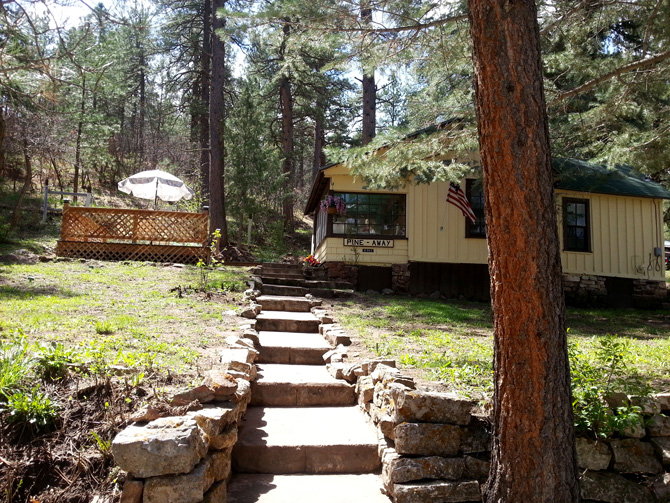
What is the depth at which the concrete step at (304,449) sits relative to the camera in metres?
3.61

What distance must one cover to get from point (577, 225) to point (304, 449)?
37.9 feet

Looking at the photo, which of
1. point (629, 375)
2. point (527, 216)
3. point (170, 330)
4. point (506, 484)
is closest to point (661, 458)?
point (629, 375)

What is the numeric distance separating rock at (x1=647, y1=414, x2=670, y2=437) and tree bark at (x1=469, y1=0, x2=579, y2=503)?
1380mm

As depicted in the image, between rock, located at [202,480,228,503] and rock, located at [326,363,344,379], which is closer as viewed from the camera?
rock, located at [202,480,228,503]

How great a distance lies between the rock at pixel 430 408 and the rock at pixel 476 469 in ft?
0.80

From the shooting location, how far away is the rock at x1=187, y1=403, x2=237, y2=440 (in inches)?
120

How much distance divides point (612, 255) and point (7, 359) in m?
13.3

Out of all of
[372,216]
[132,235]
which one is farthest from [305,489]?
[132,235]

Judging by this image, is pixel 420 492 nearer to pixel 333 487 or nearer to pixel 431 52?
pixel 333 487

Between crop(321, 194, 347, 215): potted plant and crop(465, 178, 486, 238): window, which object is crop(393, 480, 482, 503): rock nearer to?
crop(321, 194, 347, 215): potted plant

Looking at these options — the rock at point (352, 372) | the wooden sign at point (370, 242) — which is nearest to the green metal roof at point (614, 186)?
the wooden sign at point (370, 242)

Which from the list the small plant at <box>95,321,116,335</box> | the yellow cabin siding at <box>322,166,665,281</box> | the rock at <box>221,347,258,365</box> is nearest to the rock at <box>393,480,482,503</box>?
the rock at <box>221,347,258,365</box>

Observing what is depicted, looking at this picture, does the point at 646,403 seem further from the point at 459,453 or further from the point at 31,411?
the point at 31,411

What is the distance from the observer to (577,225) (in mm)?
13047
